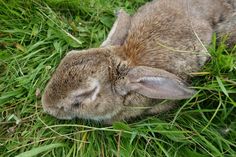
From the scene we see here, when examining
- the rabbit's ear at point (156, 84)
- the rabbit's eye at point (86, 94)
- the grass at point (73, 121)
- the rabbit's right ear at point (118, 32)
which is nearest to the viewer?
the rabbit's ear at point (156, 84)

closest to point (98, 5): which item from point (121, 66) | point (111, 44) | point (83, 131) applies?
point (111, 44)

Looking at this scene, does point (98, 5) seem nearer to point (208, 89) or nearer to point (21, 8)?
point (21, 8)

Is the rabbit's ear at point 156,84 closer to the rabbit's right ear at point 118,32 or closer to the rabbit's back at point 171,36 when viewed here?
the rabbit's back at point 171,36

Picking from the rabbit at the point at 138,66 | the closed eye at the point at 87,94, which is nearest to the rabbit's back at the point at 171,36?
the rabbit at the point at 138,66

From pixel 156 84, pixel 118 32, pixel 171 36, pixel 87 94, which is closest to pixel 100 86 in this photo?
pixel 87 94

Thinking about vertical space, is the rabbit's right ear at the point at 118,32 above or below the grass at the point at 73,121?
above

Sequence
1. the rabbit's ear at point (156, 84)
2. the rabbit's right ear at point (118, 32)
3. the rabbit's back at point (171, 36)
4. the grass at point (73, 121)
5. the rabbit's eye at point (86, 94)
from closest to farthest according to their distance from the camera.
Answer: the rabbit's ear at point (156, 84) < the rabbit's eye at point (86, 94) < the grass at point (73, 121) < the rabbit's back at point (171, 36) < the rabbit's right ear at point (118, 32)
